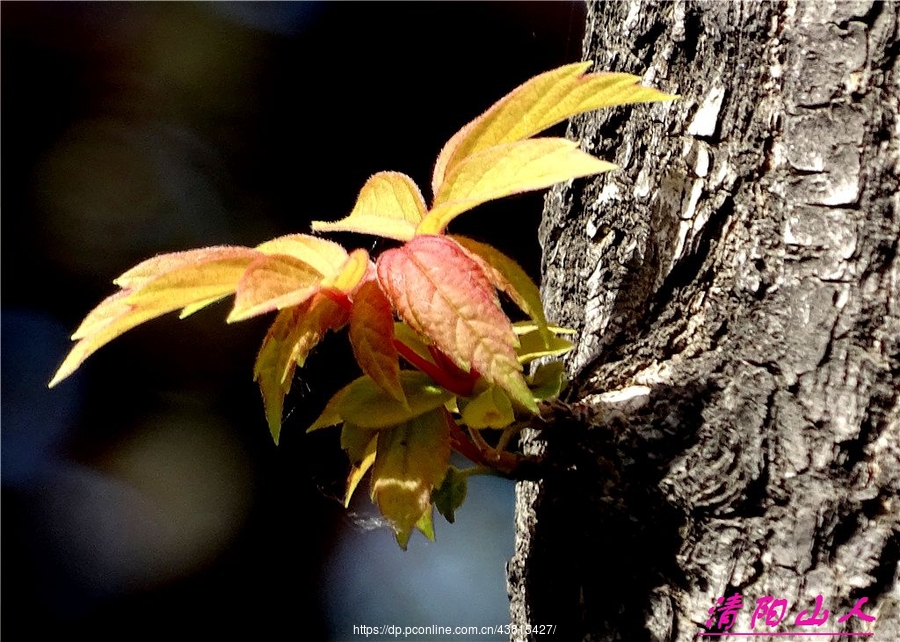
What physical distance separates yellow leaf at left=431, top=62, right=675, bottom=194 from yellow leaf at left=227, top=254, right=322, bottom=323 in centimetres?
8

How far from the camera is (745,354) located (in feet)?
1.21

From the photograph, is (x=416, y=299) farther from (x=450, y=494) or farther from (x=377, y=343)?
(x=450, y=494)

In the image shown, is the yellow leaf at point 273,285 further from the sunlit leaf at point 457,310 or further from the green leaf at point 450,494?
the green leaf at point 450,494

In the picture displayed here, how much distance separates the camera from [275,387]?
336 mm

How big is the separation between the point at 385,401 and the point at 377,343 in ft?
0.21

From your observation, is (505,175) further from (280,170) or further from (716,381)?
(280,170)

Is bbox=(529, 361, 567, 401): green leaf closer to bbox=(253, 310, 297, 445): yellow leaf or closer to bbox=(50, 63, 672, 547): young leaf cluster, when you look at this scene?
bbox=(50, 63, 672, 547): young leaf cluster

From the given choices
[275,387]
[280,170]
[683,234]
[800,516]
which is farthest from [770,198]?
[280,170]

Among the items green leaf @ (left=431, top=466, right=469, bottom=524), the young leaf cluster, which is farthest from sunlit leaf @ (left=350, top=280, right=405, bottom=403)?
green leaf @ (left=431, top=466, right=469, bottom=524)

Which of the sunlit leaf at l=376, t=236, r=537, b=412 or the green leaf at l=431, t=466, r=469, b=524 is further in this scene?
the green leaf at l=431, t=466, r=469, b=524

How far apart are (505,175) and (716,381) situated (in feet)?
0.60

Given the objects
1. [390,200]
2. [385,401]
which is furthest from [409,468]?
[390,200]

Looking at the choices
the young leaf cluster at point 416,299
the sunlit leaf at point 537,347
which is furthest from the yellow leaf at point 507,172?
the sunlit leaf at point 537,347

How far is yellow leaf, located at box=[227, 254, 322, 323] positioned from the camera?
0.88 ft
